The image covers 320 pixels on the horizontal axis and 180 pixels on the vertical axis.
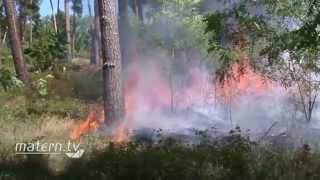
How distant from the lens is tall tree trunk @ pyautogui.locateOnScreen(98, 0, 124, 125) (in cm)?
1445

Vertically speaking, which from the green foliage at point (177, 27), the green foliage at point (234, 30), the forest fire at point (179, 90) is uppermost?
the green foliage at point (177, 27)

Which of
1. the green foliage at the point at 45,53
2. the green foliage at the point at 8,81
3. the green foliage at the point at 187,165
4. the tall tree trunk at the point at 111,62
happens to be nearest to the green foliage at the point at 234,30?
the tall tree trunk at the point at 111,62

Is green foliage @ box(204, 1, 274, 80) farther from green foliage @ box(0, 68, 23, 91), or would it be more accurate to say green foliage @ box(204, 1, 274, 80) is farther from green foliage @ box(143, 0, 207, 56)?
green foliage @ box(143, 0, 207, 56)

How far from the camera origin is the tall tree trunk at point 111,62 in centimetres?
1445

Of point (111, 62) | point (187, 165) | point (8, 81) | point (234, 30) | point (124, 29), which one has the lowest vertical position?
point (187, 165)

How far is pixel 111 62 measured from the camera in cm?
1455

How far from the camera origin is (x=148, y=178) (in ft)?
27.2

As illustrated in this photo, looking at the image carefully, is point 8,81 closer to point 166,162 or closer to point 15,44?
point 166,162

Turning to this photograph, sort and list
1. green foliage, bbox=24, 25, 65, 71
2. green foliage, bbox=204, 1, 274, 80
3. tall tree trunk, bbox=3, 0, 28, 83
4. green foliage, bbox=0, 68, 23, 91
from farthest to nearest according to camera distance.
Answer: green foliage, bbox=24, 25, 65, 71, tall tree trunk, bbox=3, 0, 28, 83, green foliage, bbox=204, 1, 274, 80, green foliage, bbox=0, 68, 23, 91

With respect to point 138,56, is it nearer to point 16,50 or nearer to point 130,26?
point 130,26

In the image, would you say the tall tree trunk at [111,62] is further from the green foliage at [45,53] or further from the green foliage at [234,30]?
the green foliage at [45,53]

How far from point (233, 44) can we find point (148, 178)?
6777 mm

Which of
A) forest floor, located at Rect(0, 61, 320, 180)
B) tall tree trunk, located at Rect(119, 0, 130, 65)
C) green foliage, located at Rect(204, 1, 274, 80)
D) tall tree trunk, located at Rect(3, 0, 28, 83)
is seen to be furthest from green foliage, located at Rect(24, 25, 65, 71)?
forest floor, located at Rect(0, 61, 320, 180)

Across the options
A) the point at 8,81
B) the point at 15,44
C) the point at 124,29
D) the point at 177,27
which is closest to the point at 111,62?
the point at 8,81
